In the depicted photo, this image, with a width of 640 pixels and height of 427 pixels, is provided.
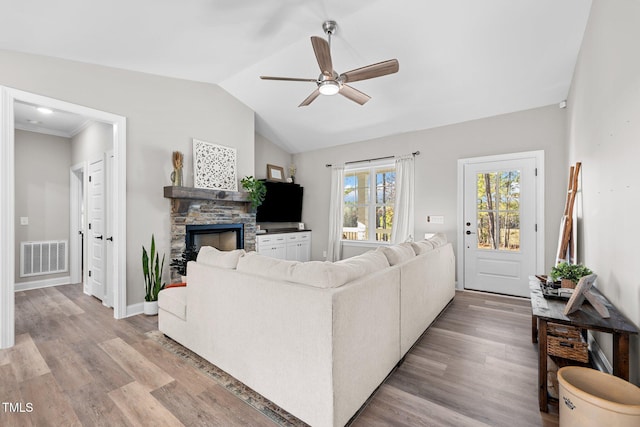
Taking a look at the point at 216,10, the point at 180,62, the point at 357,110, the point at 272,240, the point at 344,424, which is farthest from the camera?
the point at 272,240

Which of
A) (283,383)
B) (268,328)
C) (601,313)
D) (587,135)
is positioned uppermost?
(587,135)

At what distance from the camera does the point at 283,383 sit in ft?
5.37

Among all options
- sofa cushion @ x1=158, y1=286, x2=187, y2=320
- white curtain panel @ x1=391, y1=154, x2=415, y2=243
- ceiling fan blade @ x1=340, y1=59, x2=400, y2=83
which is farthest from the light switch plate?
sofa cushion @ x1=158, y1=286, x2=187, y2=320

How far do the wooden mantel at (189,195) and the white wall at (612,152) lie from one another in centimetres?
413

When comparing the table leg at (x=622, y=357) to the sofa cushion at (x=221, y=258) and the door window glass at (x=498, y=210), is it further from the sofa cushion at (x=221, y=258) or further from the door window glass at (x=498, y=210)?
the door window glass at (x=498, y=210)

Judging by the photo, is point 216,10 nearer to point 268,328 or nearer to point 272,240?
point 268,328

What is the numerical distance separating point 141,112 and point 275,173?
2889mm

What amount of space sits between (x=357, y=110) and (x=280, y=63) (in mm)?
1487

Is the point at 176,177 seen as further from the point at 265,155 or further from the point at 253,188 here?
the point at 265,155

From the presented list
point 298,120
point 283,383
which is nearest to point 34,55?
point 298,120

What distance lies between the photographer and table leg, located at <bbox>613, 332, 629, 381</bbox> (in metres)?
1.45

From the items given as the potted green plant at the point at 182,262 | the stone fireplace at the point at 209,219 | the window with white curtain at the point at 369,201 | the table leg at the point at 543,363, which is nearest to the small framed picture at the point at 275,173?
the stone fireplace at the point at 209,219

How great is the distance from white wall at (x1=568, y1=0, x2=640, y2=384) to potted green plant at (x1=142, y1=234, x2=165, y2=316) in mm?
4230

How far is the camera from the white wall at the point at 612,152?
1.58m
